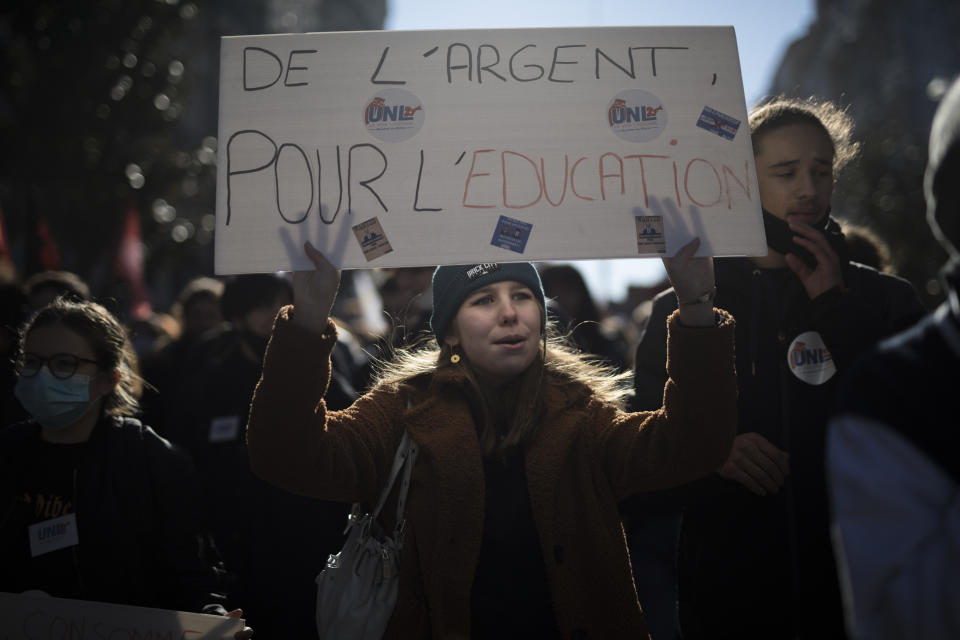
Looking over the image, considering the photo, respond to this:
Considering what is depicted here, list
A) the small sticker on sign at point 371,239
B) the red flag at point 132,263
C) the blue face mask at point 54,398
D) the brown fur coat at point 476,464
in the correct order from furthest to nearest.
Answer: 1. the red flag at point 132,263
2. the blue face mask at point 54,398
3. the small sticker on sign at point 371,239
4. the brown fur coat at point 476,464

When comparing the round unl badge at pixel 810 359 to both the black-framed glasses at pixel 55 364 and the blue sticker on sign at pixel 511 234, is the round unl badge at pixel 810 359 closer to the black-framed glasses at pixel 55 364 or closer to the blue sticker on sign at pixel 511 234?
the blue sticker on sign at pixel 511 234

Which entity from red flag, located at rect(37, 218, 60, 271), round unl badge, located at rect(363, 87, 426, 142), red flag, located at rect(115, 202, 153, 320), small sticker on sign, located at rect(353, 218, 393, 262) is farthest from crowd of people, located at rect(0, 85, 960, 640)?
red flag, located at rect(115, 202, 153, 320)

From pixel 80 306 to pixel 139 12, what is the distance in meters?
9.44

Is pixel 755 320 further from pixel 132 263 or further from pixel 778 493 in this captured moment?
pixel 132 263

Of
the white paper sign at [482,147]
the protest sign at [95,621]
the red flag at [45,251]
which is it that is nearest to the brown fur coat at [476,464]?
the white paper sign at [482,147]

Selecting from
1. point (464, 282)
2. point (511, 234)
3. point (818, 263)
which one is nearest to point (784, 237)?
point (818, 263)

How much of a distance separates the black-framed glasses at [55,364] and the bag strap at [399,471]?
52.4 inches

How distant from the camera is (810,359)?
2100 mm

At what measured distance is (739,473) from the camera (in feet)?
6.72

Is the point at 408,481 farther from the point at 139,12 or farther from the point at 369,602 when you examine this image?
the point at 139,12

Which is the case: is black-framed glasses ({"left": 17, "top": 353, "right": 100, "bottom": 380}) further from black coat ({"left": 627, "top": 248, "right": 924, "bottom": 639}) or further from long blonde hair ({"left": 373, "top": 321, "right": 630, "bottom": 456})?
black coat ({"left": 627, "top": 248, "right": 924, "bottom": 639})

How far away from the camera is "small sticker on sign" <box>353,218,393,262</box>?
1899mm

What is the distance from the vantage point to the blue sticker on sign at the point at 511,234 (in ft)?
6.30

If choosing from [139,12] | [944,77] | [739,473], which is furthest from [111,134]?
[944,77]
